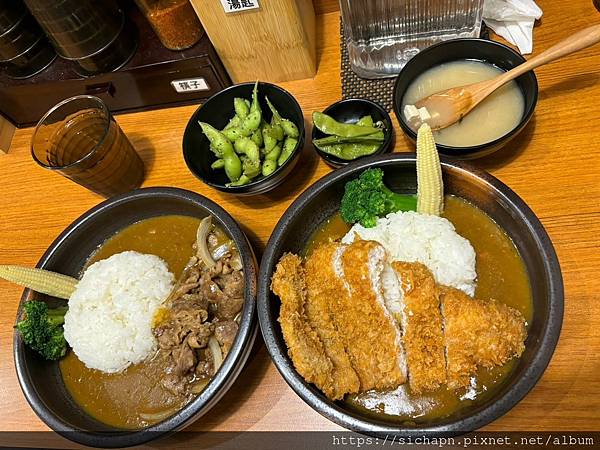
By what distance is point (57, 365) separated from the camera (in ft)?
6.56

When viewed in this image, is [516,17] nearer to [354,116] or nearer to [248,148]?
[354,116]

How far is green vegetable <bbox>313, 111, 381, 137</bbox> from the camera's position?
2086 mm

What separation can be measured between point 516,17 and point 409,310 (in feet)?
4.91

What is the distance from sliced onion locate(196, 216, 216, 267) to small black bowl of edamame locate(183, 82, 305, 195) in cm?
15

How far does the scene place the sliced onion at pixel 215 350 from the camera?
1.84 meters

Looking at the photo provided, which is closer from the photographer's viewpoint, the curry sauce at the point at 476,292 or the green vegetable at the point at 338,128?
the curry sauce at the point at 476,292

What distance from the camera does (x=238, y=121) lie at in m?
2.22

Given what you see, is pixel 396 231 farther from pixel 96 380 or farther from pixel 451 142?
pixel 96 380

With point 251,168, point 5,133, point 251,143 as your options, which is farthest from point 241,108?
point 5,133

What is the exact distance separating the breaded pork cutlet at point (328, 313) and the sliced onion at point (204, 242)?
1.41ft

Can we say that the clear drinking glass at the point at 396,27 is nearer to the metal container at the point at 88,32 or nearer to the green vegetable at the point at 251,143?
the green vegetable at the point at 251,143

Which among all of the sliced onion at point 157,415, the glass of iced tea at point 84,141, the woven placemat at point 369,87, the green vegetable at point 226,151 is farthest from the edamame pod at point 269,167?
the sliced onion at point 157,415

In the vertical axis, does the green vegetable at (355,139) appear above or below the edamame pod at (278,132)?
below

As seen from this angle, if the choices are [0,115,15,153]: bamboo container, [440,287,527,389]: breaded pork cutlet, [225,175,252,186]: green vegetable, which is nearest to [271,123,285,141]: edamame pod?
[225,175,252,186]: green vegetable
